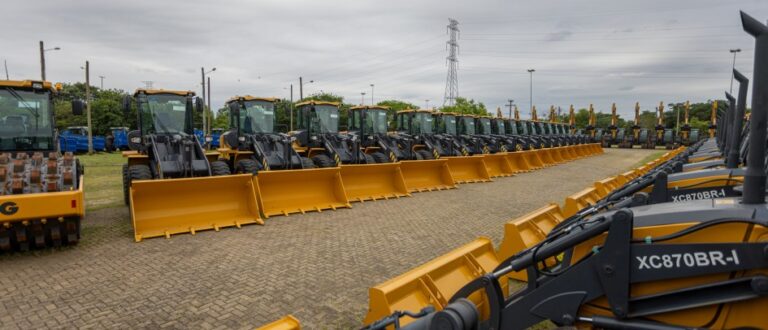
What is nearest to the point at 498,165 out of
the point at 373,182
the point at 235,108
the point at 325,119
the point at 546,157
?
the point at 546,157

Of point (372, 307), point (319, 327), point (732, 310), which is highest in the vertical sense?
point (732, 310)

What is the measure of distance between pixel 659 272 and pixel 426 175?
10.6 m

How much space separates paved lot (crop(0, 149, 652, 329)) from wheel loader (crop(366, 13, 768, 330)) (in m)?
2.05

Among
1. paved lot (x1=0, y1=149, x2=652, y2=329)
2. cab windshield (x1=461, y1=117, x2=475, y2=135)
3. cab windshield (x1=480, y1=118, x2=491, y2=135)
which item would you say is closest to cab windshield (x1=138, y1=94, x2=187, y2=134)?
paved lot (x1=0, y1=149, x2=652, y2=329)

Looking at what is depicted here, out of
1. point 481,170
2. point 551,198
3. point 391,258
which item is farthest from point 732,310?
point 481,170

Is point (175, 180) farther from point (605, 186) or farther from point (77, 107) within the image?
point (605, 186)

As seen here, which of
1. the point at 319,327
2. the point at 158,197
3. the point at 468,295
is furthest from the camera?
the point at 158,197

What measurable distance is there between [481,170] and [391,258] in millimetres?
9709

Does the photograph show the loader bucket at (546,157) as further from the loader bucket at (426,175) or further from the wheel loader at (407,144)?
the loader bucket at (426,175)

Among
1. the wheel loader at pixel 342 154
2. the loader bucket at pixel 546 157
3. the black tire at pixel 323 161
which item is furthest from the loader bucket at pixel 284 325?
the loader bucket at pixel 546 157

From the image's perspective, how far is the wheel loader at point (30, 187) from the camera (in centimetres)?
578

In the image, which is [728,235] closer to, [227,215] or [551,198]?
[227,215]

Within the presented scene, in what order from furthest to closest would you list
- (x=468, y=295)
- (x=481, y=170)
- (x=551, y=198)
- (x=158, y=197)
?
1. (x=481, y=170)
2. (x=551, y=198)
3. (x=158, y=197)
4. (x=468, y=295)

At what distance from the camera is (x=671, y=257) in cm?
231
